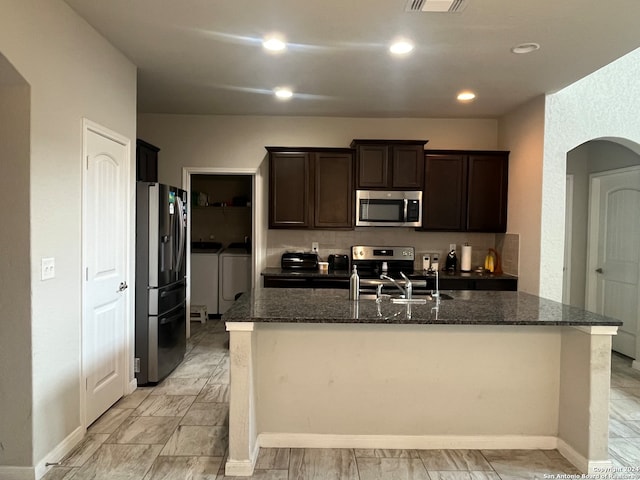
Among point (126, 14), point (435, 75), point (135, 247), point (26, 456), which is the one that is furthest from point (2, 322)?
point (435, 75)

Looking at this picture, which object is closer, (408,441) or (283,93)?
(408,441)

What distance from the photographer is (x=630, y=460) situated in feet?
8.43

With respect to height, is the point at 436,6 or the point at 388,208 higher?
the point at 436,6

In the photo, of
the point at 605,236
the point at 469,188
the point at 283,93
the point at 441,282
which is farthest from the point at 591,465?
the point at 283,93

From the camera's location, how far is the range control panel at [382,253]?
5.10 metres

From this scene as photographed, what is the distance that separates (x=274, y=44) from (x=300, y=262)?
2513 millimetres

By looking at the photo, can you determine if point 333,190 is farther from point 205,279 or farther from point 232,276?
point 205,279

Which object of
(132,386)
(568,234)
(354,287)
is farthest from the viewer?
(568,234)

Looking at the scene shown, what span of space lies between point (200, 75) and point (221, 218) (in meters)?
3.47

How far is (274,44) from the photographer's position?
3029 millimetres

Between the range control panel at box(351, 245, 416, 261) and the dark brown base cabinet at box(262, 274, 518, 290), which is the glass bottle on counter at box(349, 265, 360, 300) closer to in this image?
the dark brown base cabinet at box(262, 274, 518, 290)

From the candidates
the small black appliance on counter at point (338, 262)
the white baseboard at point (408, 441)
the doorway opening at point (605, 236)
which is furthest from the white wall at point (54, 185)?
the doorway opening at point (605, 236)

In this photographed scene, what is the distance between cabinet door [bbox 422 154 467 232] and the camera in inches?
191

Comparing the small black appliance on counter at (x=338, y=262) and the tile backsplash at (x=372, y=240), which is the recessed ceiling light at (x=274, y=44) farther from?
the small black appliance on counter at (x=338, y=262)
